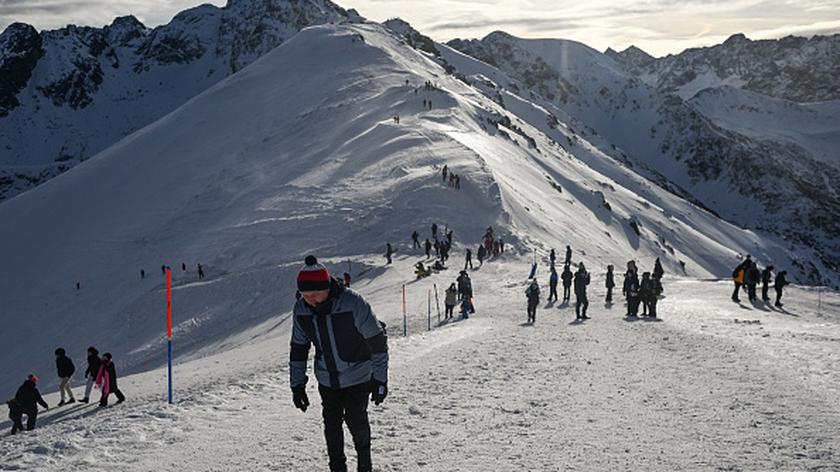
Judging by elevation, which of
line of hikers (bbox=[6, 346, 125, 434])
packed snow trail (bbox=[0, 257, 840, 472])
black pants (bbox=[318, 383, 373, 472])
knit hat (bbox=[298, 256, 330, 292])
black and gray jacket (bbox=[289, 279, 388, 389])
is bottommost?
line of hikers (bbox=[6, 346, 125, 434])

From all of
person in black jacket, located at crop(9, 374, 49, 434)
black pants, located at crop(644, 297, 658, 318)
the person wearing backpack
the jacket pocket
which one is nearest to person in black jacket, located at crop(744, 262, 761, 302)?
black pants, located at crop(644, 297, 658, 318)

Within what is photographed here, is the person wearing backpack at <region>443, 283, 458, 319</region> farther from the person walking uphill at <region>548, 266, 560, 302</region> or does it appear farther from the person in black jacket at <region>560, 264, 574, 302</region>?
the person in black jacket at <region>560, 264, 574, 302</region>

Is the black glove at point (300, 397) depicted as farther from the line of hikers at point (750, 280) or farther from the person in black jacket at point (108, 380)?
the line of hikers at point (750, 280)

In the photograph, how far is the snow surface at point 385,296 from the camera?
9688 millimetres

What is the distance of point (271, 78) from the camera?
10281 cm

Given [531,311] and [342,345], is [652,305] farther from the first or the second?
[342,345]

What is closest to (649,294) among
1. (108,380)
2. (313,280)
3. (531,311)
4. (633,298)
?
(633,298)

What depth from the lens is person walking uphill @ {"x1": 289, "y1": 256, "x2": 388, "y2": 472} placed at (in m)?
6.80

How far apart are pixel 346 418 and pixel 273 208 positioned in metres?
49.0

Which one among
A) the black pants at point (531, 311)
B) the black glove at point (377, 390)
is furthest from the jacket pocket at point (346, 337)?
the black pants at point (531, 311)

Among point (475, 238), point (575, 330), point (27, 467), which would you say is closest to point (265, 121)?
point (475, 238)

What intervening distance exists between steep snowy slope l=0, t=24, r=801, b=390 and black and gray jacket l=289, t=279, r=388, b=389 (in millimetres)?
25123

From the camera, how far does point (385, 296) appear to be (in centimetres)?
3209

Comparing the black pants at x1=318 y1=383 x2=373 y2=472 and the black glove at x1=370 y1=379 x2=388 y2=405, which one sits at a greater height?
the black glove at x1=370 y1=379 x2=388 y2=405
